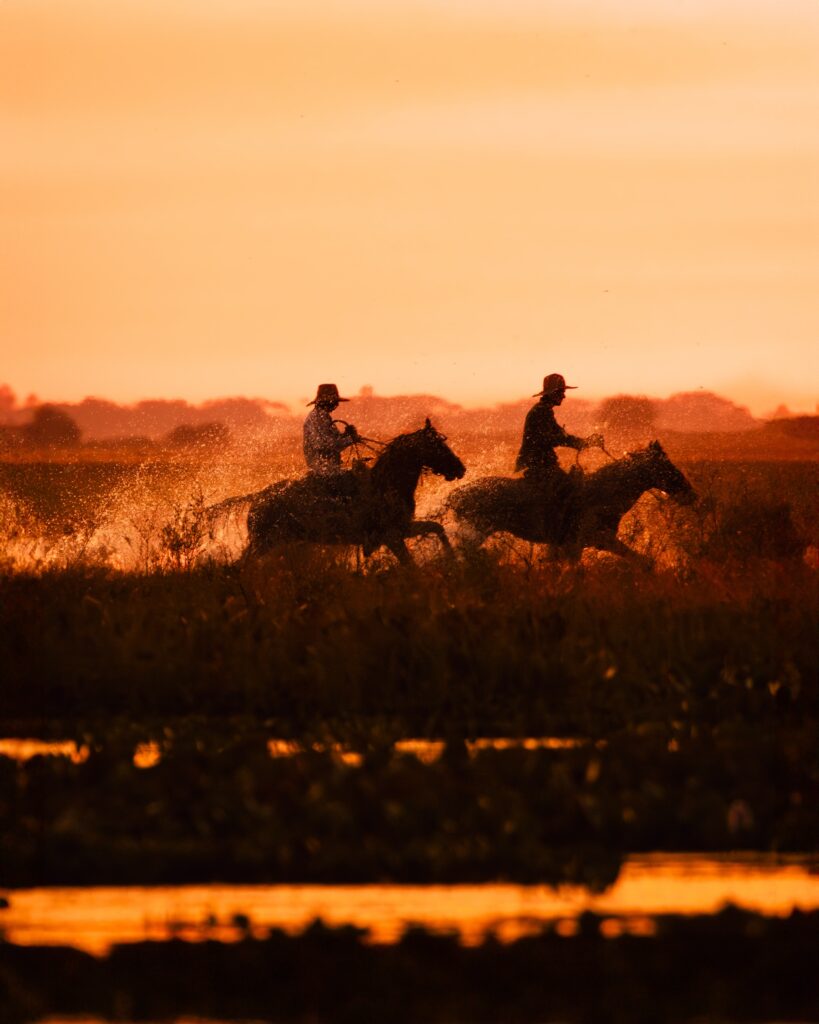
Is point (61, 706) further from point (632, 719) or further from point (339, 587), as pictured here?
point (339, 587)

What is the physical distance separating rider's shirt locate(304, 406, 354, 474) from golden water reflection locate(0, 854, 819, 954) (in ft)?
40.3

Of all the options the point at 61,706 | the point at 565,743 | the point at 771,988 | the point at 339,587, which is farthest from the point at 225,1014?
the point at 339,587

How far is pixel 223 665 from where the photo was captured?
12648 millimetres

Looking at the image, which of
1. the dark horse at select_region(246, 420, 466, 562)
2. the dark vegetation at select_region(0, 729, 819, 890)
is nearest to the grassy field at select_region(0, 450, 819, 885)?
the dark vegetation at select_region(0, 729, 819, 890)

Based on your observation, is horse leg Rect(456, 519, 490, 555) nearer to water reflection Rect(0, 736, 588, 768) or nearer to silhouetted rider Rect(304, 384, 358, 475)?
silhouetted rider Rect(304, 384, 358, 475)

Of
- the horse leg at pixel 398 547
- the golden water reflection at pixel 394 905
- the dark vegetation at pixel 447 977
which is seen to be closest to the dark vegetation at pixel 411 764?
the dark vegetation at pixel 447 977

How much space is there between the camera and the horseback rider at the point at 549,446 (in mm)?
19703

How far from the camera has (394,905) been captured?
7102 millimetres

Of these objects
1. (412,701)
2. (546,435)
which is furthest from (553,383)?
(412,701)

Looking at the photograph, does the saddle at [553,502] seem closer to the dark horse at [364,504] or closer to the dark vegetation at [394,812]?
the dark horse at [364,504]

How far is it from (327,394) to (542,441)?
215 centimetres

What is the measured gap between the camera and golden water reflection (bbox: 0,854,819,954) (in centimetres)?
673

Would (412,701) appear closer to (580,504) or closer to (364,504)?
(364,504)

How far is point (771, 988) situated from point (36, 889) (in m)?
2.72
